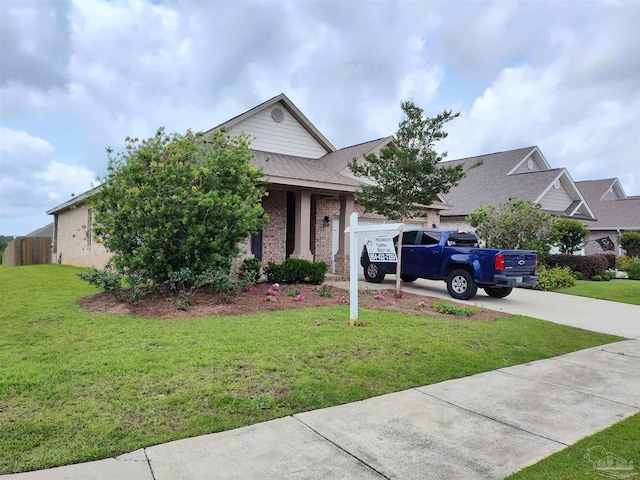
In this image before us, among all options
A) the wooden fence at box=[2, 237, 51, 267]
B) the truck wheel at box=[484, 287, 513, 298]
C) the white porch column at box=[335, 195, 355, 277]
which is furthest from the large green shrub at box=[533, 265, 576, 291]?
the wooden fence at box=[2, 237, 51, 267]

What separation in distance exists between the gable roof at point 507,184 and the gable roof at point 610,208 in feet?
9.80

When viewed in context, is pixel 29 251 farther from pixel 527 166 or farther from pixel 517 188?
pixel 527 166

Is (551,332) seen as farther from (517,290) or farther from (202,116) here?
(202,116)

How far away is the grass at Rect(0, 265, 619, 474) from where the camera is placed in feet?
11.2

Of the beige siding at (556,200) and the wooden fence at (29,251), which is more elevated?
the beige siding at (556,200)

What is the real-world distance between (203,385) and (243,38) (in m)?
10.9

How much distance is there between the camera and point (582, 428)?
3.78m

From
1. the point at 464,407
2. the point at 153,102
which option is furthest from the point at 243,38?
the point at 464,407

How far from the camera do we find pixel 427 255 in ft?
40.6

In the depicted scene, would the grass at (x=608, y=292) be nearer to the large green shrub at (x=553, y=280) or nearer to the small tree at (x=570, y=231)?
the large green shrub at (x=553, y=280)

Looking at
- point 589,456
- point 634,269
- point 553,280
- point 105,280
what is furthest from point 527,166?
point 589,456

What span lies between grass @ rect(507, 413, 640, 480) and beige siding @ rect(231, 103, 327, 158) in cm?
1430

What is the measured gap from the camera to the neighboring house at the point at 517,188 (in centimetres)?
2294

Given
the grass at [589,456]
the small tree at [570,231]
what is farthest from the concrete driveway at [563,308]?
the small tree at [570,231]
